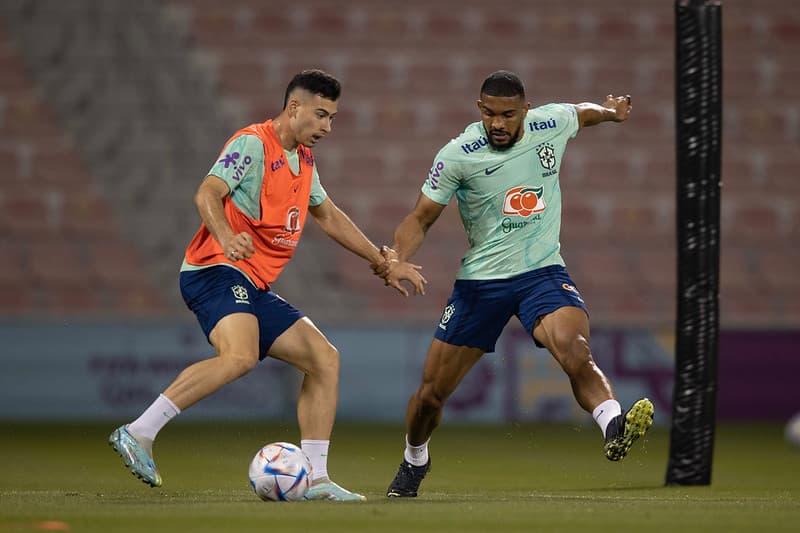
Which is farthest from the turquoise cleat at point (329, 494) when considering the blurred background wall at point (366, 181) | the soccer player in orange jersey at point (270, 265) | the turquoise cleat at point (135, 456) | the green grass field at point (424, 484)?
the blurred background wall at point (366, 181)

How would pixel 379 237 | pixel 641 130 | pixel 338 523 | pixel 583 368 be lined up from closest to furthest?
pixel 338 523, pixel 583 368, pixel 379 237, pixel 641 130

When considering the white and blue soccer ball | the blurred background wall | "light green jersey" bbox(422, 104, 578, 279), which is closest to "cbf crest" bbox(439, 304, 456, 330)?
"light green jersey" bbox(422, 104, 578, 279)

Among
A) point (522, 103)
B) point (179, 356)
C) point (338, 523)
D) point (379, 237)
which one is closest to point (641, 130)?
point (379, 237)

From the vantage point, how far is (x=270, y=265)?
24.3 feet

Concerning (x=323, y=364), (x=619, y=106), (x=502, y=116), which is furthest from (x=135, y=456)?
(x=619, y=106)

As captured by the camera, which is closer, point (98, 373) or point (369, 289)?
point (98, 373)

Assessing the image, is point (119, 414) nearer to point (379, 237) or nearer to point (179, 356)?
point (179, 356)

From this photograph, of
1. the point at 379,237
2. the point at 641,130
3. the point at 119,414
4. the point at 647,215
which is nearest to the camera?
the point at 119,414

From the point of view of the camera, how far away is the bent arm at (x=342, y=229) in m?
7.75

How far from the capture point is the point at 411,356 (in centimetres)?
1487

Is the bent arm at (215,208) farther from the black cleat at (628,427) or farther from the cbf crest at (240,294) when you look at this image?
the black cleat at (628,427)

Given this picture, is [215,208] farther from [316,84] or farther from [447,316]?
[447,316]

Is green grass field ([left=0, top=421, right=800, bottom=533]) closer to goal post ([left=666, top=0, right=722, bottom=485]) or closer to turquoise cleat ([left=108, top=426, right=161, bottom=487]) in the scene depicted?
turquoise cleat ([left=108, top=426, right=161, bottom=487])

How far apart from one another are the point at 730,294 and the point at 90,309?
24.2 ft
